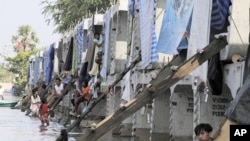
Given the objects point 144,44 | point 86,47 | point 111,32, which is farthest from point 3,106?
point 144,44

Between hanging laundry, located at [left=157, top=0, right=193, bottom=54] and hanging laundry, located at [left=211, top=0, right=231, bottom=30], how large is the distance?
943 millimetres

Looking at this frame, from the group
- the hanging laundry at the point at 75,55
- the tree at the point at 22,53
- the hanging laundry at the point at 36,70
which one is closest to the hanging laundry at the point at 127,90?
the hanging laundry at the point at 75,55

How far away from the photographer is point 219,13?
10727 millimetres

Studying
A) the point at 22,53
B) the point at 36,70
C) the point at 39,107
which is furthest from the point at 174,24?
the point at 22,53

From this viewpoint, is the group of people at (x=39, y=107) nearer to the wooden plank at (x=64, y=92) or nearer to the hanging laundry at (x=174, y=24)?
the wooden plank at (x=64, y=92)

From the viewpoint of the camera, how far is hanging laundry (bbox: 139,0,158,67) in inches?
559

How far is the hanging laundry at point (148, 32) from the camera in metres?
14.2

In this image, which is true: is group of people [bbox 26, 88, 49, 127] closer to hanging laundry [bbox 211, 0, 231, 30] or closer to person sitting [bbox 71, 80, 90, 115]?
person sitting [bbox 71, 80, 90, 115]

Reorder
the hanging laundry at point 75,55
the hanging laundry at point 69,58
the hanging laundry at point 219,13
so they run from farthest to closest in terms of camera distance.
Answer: the hanging laundry at point 69,58
the hanging laundry at point 75,55
the hanging laundry at point 219,13

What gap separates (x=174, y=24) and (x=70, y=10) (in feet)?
105

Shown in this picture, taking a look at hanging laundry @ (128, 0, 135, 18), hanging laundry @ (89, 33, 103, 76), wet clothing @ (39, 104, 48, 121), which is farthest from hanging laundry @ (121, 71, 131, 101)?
wet clothing @ (39, 104, 48, 121)

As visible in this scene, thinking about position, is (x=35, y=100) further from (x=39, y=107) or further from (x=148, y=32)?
(x=148, y=32)

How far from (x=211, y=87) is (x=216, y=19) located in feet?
3.90

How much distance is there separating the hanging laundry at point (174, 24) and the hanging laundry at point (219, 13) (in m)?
0.94
